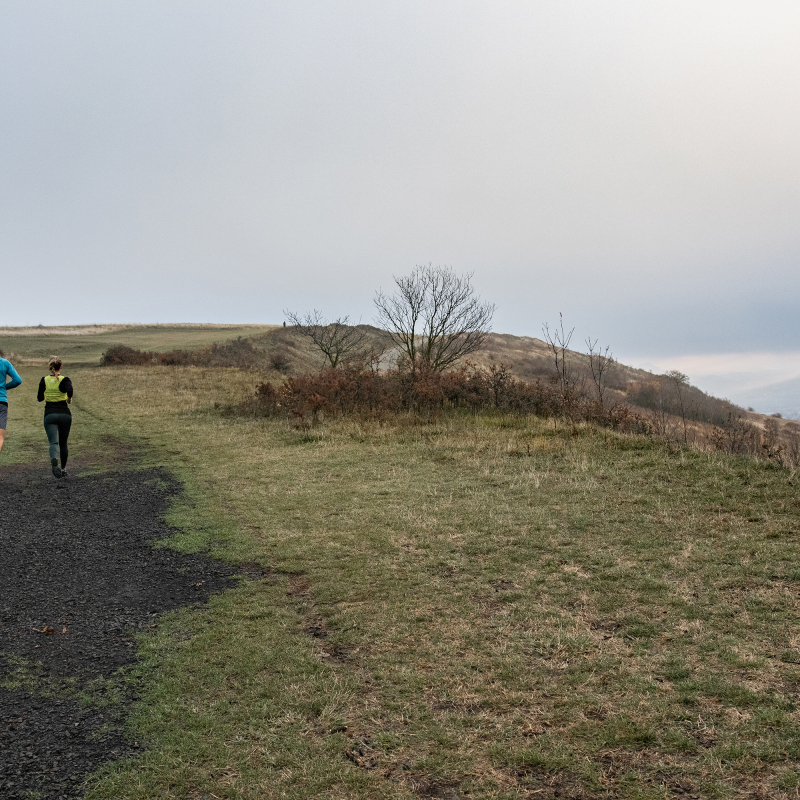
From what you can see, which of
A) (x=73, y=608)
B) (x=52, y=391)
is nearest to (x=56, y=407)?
(x=52, y=391)

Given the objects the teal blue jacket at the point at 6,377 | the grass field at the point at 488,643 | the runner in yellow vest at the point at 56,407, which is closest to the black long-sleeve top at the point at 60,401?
the runner in yellow vest at the point at 56,407

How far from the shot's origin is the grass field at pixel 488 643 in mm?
3311

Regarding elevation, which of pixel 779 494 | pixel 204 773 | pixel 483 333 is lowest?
pixel 204 773

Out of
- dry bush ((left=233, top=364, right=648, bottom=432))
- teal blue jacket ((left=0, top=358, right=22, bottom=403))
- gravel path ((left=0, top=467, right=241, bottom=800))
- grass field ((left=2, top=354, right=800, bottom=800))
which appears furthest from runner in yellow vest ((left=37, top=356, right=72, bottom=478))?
dry bush ((left=233, top=364, right=648, bottom=432))

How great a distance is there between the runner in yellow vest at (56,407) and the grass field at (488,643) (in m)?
3.32

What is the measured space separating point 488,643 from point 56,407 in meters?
9.60

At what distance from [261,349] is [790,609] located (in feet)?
172

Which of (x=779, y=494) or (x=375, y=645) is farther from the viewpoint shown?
(x=779, y=494)

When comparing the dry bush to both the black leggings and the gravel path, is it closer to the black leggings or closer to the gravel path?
the black leggings

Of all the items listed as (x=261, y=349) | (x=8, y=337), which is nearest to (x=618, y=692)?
(x=261, y=349)

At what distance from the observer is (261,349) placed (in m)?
54.8

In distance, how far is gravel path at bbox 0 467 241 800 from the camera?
354cm

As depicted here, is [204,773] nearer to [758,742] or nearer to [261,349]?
[758,742]

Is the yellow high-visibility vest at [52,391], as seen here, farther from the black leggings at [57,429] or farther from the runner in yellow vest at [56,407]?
the black leggings at [57,429]
